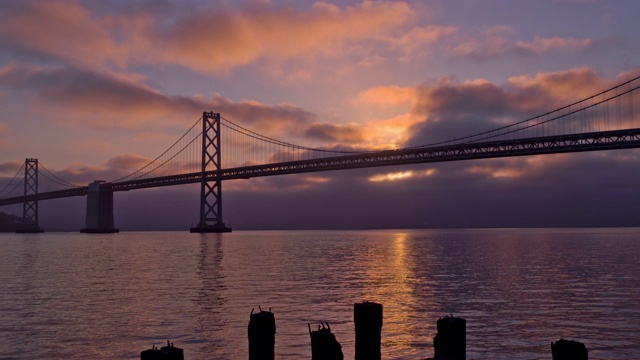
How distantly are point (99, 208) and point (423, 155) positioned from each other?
7298cm

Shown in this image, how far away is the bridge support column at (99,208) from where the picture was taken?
403 ft

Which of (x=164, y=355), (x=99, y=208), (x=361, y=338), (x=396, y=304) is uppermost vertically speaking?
(x=99, y=208)

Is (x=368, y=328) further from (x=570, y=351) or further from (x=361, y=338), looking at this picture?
(x=570, y=351)

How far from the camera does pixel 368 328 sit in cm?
779

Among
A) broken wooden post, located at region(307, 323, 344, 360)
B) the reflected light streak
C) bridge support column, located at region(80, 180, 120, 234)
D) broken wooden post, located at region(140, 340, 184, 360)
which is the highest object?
bridge support column, located at region(80, 180, 120, 234)

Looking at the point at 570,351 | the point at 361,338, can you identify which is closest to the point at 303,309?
the point at 361,338

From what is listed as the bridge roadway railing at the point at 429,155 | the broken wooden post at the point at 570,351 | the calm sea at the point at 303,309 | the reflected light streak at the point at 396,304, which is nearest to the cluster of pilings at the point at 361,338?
the broken wooden post at the point at 570,351

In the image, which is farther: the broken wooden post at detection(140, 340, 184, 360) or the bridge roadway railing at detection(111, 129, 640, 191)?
the bridge roadway railing at detection(111, 129, 640, 191)

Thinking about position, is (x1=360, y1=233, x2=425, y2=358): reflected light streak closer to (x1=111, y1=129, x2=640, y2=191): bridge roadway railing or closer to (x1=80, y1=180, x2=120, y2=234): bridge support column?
(x1=111, y1=129, x2=640, y2=191): bridge roadway railing

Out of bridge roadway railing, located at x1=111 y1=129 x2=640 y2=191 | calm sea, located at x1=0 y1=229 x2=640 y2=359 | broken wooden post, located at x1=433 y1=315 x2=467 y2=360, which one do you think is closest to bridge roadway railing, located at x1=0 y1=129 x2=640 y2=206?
bridge roadway railing, located at x1=111 y1=129 x2=640 y2=191

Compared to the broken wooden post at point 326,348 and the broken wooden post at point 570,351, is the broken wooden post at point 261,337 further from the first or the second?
the broken wooden post at point 570,351

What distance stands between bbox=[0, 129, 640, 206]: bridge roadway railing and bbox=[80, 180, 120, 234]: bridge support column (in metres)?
6.18

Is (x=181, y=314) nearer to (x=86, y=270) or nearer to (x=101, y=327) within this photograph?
(x=101, y=327)

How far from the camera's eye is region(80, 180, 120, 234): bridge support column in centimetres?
12294
